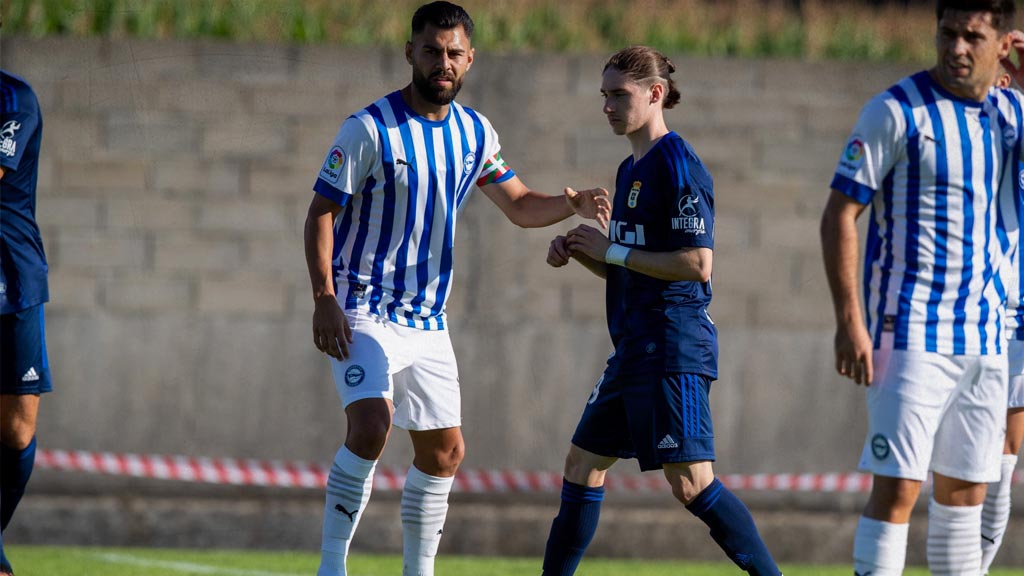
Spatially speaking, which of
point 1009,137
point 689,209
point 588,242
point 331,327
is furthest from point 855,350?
point 331,327

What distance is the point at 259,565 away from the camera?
7.86m

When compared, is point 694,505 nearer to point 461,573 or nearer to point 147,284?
point 461,573

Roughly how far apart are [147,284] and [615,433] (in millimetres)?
4755

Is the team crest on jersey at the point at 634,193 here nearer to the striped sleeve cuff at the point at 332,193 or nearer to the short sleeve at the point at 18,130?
the striped sleeve cuff at the point at 332,193

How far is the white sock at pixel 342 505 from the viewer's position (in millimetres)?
4949

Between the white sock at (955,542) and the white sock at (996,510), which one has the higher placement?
the white sock at (955,542)

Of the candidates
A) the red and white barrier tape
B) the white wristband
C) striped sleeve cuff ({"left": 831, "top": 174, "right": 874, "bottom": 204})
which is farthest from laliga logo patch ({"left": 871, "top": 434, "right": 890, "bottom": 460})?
the red and white barrier tape

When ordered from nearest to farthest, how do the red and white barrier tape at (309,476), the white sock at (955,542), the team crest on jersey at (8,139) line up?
the white sock at (955,542) → the team crest on jersey at (8,139) → the red and white barrier tape at (309,476)

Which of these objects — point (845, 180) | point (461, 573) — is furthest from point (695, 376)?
point (461, 573)

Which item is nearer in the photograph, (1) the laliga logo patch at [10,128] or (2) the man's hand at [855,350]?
(2) the man's hand at [855,350]

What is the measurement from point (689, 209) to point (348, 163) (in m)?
1.33

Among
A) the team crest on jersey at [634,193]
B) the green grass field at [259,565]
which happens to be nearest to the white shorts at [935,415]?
the team crest on jersey at [634,193]

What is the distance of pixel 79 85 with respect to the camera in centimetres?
880

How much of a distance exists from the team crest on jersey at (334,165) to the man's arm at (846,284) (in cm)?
192
